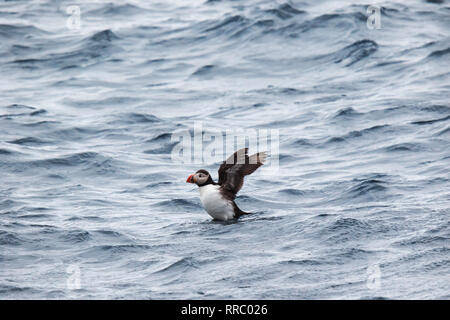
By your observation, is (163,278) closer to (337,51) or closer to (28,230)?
(28,230)

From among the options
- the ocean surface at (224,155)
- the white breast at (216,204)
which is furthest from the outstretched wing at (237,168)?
the ocean surface at (224,155)

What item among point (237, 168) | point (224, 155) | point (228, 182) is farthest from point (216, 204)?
point (224, 155)

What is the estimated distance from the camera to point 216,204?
36.6ft

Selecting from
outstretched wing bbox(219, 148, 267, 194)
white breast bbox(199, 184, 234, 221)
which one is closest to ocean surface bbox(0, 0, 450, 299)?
white breast bbox(199, 184, 234, 221)

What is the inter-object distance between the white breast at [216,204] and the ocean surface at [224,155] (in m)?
0.27

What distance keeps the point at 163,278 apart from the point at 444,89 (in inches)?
415

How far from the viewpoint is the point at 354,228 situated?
10273mm

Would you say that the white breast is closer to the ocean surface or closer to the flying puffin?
the flying puffin

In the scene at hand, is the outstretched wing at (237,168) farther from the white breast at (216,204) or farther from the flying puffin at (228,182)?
the white breast at (216,204)

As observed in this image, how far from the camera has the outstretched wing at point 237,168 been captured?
11.4 metres

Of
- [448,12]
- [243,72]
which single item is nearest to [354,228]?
[243,72]

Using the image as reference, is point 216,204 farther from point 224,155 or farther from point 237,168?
point 224,155
